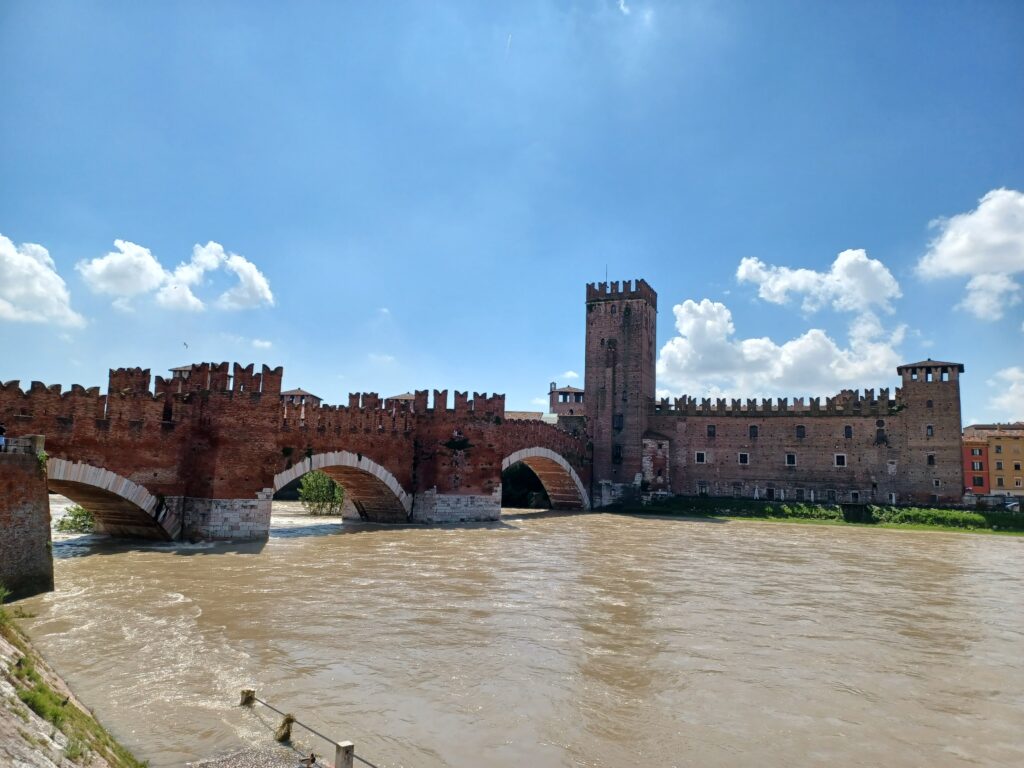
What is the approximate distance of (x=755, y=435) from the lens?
48.2 metres

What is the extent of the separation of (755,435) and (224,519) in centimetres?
3789

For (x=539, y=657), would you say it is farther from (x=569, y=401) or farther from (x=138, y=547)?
(x=569, y=401)

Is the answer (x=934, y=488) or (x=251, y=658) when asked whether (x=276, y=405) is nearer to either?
(x=251, y=658)

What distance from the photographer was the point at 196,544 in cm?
2053

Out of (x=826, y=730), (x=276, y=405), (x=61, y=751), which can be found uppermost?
(x=276, y=405)

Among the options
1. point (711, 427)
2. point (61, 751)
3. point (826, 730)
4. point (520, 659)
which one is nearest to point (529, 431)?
point (711, 427)

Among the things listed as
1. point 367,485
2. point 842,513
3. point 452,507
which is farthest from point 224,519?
point 842,513

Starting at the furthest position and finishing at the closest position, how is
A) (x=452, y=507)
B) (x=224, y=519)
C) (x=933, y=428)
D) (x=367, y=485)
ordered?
1. (x=933, y=428)
2. (x=452, y=507)
3. (x=367, y=485)
4. (x=224, y=519)

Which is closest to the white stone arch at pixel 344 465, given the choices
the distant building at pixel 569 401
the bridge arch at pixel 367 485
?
the bridge arch at pixel 367 485

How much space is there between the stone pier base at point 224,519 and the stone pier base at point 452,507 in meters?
9.42

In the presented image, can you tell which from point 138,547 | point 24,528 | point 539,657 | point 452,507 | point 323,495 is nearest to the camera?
point 539,657

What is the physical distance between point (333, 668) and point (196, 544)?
13333 millimetres

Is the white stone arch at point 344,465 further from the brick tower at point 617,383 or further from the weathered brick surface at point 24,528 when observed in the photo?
the brick tower at point 617,383

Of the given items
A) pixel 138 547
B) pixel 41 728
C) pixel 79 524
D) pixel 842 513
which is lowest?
pixel 138 547
